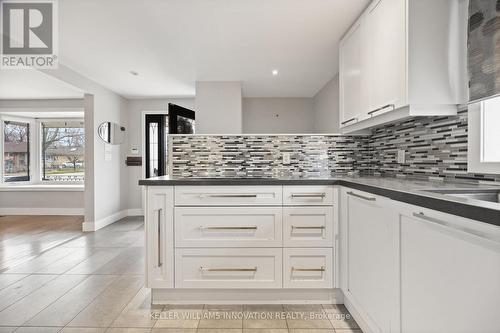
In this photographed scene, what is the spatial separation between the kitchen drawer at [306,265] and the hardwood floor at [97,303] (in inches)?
8.2

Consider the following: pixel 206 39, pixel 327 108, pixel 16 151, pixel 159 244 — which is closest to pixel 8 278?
pixel 159 244

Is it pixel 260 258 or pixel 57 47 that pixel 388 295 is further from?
pixel 57 47

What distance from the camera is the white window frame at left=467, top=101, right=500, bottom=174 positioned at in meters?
1.43

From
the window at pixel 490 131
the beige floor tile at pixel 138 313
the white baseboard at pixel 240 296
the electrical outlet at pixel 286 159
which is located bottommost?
the beige floor tile at pixel 138 313

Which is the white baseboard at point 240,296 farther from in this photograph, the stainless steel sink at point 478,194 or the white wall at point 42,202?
the white wall at point 42,202

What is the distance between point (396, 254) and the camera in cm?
127

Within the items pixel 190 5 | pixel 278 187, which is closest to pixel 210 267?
pixel 278 187

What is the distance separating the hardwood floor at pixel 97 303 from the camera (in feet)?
5.95

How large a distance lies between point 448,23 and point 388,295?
1526 mm

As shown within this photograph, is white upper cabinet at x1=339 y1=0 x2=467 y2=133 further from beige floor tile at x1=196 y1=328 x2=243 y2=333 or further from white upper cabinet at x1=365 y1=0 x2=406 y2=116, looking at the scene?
beige floor tile at x1=196 y1=328 x2=243 y2=333

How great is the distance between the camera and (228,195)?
79.8 inches

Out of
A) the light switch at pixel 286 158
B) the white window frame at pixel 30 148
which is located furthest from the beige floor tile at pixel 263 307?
the white window frame at pixel 30 148

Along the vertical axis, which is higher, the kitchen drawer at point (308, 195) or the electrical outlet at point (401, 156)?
the electrical outlet at point (401, 156)

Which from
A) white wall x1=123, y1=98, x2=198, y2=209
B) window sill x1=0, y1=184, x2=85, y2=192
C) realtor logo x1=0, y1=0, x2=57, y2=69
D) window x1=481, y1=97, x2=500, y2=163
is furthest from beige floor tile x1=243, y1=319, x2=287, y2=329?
window sill x1=0, y1=184, x2=85, y2=192
